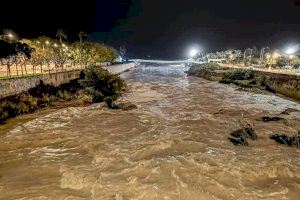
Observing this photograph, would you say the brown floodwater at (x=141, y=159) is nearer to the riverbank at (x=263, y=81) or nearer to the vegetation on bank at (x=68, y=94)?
the vegetation on bank at (x=68, y=94)

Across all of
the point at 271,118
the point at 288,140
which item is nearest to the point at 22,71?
the point at 271,118

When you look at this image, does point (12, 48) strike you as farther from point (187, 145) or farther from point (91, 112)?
point (187, 145)

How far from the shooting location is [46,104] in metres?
25.9

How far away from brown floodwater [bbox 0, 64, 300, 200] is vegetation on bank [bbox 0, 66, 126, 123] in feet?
4.09

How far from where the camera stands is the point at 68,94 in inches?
1184

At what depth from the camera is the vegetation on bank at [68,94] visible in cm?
2217

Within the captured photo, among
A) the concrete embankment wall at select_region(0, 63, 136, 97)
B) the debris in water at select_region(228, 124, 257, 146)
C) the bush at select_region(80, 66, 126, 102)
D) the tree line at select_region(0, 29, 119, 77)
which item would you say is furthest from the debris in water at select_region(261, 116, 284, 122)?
the tree line at select_region(0, 29, 119, 77)

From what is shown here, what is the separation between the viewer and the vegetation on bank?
2217 centimetres

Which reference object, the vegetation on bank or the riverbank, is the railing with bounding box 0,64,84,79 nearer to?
the vegetation on bank

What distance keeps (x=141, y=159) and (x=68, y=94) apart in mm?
18708

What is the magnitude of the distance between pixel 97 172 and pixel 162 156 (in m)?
3.43

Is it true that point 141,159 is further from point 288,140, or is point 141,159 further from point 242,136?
point 288,140

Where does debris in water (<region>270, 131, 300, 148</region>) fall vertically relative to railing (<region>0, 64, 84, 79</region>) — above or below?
below

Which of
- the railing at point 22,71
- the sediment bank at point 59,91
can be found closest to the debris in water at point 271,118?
the sediment bank at point 59,91
